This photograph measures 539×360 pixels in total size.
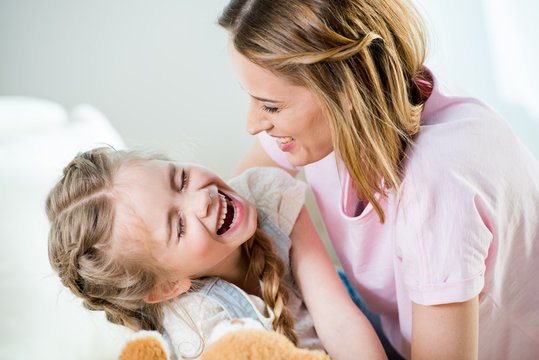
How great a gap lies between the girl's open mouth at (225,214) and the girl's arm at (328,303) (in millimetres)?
179

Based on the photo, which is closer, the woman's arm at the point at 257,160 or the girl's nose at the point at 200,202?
the girl's nose at the point at 200,202

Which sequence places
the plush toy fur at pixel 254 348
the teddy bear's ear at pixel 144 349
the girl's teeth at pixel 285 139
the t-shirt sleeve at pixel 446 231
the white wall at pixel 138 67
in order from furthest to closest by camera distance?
1. the white wall at pixel 138 67
2. the girl's teeth at pixel 285 139
3. the t-shirt sleeve at pixel 446 231
4. the teddy bear's ear at pixel 144 349
5. the plush toy fur at pixel 254 348

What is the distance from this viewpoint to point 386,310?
1.09 m

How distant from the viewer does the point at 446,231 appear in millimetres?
745

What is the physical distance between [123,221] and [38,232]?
20 cm

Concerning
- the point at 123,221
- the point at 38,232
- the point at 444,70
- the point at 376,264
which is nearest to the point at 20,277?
the point at 38,232

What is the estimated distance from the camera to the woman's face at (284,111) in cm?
77

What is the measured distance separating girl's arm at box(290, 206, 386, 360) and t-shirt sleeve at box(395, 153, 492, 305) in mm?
188

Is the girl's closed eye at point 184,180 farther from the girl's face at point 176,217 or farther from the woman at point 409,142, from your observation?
the woman at point 409,142

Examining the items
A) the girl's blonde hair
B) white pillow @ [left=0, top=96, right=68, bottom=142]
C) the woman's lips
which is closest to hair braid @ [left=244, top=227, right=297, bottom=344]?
the girl's blonde hair

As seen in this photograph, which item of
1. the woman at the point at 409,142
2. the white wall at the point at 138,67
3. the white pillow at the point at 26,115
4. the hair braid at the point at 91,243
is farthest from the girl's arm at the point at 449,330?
the white pillow at the point at 26,115

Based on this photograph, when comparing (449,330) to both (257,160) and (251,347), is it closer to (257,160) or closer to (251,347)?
(251,347)

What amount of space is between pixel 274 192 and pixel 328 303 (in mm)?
258

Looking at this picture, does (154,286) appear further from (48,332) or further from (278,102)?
(278,102)
